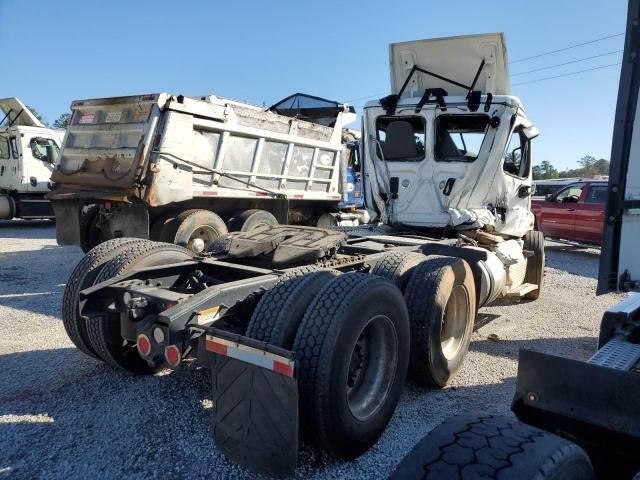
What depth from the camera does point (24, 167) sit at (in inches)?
607

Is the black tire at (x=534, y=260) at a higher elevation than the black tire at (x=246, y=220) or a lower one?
lower

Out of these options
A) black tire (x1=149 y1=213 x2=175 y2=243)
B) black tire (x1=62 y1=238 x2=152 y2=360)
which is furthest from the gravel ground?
black tire (x1=149 y1=213 x2=175 y2=243)

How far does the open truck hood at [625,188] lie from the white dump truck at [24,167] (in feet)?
52.5

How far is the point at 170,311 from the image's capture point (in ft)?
9.24

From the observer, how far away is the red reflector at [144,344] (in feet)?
9.39

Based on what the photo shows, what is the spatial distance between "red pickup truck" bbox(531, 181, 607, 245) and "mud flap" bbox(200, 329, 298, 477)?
11.9 m

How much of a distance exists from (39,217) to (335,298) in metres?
16.0

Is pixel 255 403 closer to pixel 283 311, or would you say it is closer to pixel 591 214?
pixel 283 311

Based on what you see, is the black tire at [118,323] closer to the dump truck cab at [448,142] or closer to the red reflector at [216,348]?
the red reflector at [216,348]

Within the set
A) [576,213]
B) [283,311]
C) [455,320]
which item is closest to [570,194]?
[576,213]

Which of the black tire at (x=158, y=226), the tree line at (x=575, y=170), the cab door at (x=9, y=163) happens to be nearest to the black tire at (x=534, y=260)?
the black tire at (x=158, y=226)

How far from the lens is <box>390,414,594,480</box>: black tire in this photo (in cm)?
159

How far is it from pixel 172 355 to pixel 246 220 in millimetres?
5957

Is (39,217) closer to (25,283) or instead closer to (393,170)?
(25,283)
